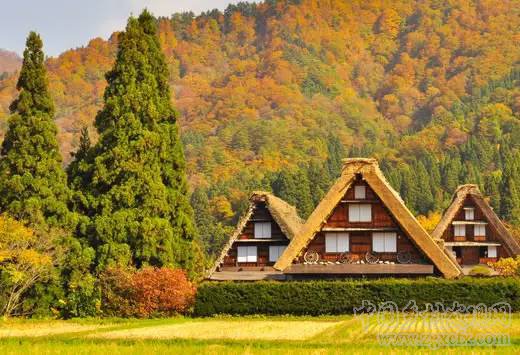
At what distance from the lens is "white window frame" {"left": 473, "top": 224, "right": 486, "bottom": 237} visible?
3250 inches

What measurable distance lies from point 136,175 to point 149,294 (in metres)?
9.19

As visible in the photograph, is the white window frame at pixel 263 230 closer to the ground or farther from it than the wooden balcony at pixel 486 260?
farther from it

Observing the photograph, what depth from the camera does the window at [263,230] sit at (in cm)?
5945

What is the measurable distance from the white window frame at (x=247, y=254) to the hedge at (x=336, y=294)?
1385 cm

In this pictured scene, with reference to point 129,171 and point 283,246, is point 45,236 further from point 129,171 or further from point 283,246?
point 283,246

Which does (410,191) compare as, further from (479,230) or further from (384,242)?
(384,242)

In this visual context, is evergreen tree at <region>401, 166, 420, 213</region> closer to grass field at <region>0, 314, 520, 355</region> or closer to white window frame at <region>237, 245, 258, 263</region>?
white window frame at <region>237, 245, 258, 263</region>

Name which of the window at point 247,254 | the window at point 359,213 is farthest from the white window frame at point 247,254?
the window at point 359,213

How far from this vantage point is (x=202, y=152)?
192125mm

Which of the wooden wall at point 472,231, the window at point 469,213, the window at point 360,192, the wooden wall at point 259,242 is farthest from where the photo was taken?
the window at point 469,213

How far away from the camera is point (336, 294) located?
148ft

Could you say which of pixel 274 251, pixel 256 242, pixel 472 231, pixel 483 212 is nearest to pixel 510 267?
pixel 274 251

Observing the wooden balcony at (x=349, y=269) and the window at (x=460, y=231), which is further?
the window at (x=460, y=231)

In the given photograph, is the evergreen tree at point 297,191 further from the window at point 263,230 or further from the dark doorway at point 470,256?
the window at point 263,230
